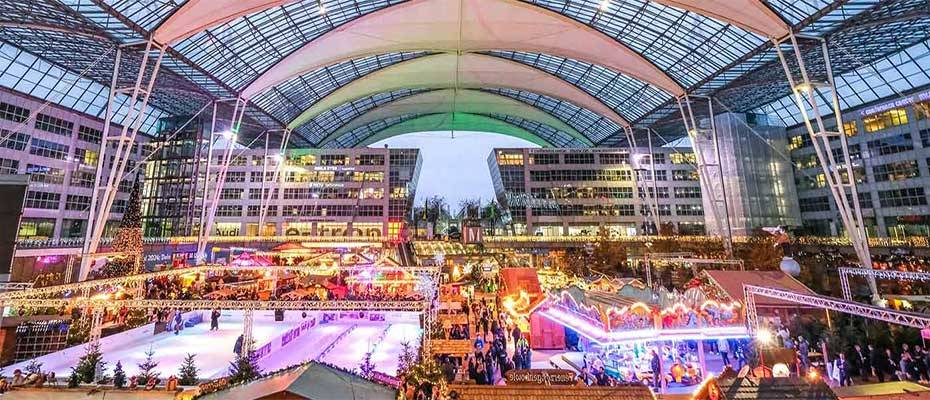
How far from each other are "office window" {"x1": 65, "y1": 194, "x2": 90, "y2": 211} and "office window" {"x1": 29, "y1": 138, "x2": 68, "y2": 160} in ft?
15.4

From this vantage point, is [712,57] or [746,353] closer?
[746,353]

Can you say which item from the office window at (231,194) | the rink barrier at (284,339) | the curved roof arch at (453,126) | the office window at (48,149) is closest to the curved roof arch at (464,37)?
the office window at (48,149)

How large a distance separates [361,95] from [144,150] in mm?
32797

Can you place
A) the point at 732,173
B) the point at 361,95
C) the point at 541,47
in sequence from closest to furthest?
the point at 541,47
the point at 732,173
the point at 361,95

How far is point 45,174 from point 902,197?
3566 inches

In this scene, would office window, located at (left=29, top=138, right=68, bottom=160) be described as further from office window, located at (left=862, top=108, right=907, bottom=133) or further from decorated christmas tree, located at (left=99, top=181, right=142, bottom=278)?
office window, located at (left=862, top=108, right=907, bottom=133)

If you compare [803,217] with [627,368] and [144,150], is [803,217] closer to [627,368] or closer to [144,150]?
[627,368]

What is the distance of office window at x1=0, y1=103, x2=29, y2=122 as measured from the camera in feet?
121

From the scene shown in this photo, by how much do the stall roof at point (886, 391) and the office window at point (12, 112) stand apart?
61.5 metres

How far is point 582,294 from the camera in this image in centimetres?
1359

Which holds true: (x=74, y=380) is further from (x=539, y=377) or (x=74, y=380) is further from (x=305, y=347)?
(x=539, y=377)

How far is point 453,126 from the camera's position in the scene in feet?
260

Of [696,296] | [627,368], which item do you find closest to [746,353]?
[696,296]

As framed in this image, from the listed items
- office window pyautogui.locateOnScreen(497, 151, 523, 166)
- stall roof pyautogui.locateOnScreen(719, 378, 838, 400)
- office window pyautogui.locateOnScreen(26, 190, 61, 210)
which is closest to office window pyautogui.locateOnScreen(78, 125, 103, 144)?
office window pyautogui.locateOnScreen(26, 190, 61, 210)
